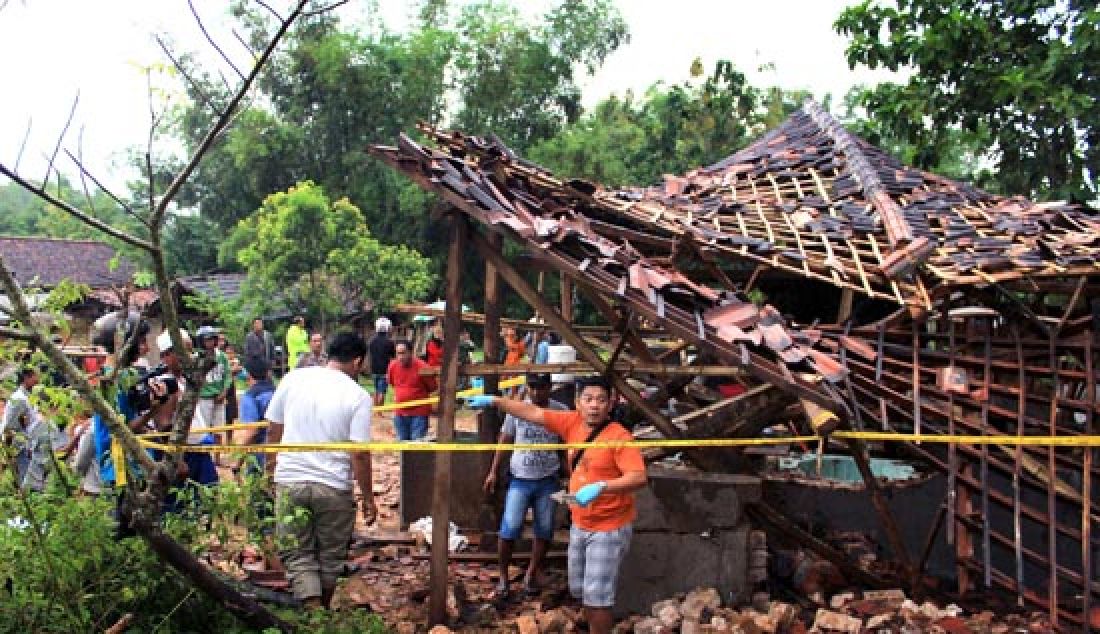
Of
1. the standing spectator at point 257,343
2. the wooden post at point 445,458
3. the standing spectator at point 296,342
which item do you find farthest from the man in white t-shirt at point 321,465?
the standing spectator at point 296,342

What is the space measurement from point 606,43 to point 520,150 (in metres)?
4.34

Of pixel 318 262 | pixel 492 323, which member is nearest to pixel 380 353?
pixel 492 323

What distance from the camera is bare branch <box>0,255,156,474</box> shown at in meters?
3.72

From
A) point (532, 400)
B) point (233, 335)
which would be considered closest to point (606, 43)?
point (532, 400)

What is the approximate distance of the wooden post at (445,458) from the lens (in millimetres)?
5555

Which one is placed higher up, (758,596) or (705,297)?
(705,297)

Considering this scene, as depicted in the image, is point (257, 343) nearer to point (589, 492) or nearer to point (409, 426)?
point (409, 426)

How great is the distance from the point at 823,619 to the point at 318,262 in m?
16.3

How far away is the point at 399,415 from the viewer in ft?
30.2

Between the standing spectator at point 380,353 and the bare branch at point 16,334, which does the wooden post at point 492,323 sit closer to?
the bare branch at point 16,334

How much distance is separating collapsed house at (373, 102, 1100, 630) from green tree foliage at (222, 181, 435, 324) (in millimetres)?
13200

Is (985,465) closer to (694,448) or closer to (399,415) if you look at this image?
(694,448)

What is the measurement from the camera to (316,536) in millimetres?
5055

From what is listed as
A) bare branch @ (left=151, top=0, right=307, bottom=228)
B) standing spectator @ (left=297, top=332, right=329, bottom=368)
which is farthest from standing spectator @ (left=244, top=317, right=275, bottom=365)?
bare branch @ (left=151, top=0, right=307, bottom=228)
